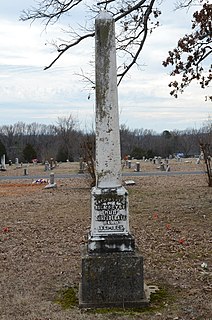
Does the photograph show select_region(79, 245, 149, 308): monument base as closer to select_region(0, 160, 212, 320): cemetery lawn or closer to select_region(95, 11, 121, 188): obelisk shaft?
select_region(0, 160, 212, 320): cemetery lawn

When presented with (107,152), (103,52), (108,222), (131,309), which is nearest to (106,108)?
(107,152)

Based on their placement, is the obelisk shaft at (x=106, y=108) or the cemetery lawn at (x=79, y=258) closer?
the cemetery lawn at (x=79, y=258)

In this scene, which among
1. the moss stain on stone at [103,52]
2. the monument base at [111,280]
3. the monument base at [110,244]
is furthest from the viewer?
the moss stain on stone at [103,52]

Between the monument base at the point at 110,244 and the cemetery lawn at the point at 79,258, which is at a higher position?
the monument base at the point at 110,244

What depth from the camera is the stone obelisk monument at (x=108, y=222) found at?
19.4 ft

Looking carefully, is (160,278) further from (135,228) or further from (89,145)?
(89,145)

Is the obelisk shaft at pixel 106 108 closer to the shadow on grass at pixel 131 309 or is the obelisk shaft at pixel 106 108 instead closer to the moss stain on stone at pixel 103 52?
the moss stain on stone at pixel 103 52

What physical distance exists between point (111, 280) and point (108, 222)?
2.36ft

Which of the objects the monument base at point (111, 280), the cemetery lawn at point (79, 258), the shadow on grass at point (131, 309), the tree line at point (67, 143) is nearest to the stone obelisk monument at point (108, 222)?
the monument base at point (111, 280)

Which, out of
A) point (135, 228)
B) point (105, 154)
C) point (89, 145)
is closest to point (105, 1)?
point (135, 228)

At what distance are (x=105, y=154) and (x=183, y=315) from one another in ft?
7.11

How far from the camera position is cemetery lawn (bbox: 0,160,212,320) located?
18.9ft

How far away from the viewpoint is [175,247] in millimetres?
9219

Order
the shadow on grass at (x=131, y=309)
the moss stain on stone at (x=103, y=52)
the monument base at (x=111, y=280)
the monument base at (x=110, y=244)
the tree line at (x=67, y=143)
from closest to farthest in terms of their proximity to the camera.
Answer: the shadow on grass at (x=131, y=309), the monument base at (x=111, y=280), the monument base at (x=110, y=244), the moss stain on stone at (x=103, y=52), the tree line at (x=67, y=143)
